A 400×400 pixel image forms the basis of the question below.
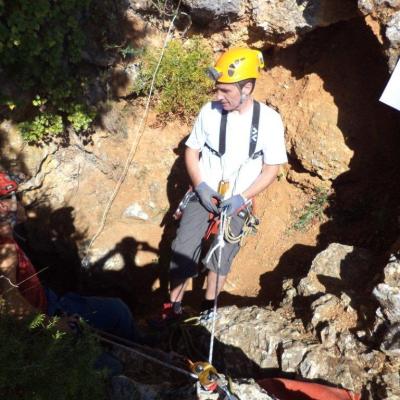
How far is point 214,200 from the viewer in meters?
3.91

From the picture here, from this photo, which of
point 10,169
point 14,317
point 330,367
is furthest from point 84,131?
point 330,367

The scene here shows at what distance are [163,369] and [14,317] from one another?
1310 mm

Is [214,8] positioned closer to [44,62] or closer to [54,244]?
[44,62]

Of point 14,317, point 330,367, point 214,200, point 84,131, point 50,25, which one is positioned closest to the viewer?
point 14,317

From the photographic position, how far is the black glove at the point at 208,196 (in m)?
3.85

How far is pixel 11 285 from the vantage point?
2.57 m

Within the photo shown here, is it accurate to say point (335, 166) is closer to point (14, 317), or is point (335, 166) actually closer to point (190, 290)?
point (190, 290)

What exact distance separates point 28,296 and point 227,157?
6.70 ft

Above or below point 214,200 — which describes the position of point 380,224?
above

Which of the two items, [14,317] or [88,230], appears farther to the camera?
[88,230]

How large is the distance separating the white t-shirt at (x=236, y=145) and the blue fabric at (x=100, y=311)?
1.44m

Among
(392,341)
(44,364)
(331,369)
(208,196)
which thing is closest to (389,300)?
(392,341)

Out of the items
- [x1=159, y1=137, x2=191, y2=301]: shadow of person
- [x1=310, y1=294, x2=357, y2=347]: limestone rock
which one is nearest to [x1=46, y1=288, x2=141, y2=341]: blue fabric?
[x1=310, y1=294, x2=357, y2=347]: limestone rock

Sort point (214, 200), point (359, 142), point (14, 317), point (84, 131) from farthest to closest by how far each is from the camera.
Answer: point (84, 131) → point (359, 142) → point (214, 200) → point (14, 317)
